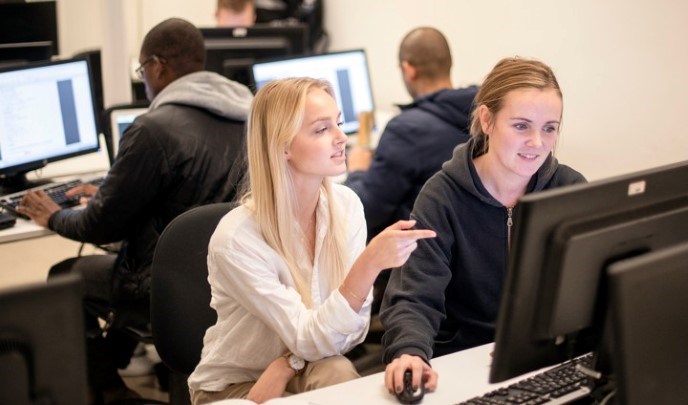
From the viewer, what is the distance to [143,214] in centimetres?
279

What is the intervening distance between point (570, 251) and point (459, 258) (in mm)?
674

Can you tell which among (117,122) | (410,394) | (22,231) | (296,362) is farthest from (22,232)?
(410,394)

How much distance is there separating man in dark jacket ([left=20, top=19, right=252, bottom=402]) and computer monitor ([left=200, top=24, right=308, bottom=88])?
1.12 meters

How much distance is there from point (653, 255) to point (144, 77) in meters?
2.14

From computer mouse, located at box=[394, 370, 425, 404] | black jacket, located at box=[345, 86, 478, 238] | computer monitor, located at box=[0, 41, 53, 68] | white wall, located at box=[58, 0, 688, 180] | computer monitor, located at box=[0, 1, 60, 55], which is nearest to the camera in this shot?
computer mouse, located at box=[394, 370, 425, 404]

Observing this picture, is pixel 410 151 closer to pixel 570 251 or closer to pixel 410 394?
pixel 410 394

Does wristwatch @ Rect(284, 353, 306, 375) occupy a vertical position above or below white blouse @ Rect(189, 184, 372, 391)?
below

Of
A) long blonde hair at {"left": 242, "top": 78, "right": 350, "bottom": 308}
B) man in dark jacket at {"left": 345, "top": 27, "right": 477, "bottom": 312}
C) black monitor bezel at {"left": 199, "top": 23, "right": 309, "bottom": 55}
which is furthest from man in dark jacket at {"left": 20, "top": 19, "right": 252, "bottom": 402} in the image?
black monitor bezel at {"left": 199, "top": 23, "right": 309, "bottom": 55}

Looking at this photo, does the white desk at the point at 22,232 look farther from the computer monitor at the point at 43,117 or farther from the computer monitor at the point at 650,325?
the computer monitor at the point at 650,325

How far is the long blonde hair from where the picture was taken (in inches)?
A: 73.1

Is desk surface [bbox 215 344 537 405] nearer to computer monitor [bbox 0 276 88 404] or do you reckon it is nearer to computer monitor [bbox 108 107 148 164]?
computer monitor [bbox 0 276 88 404]

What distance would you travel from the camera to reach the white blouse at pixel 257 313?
179 cm

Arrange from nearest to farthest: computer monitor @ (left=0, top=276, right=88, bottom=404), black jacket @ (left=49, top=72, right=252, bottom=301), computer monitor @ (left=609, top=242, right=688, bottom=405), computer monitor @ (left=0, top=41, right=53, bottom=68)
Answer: computer monitor @ (left=0, top=276, right=88, bottom=404)
computer monitor @ (left=609, top=242, right=688, bottom=405)
black jacket @ (left=49, top=72, right=252, bottom=301)
computer monitor @ (left=0, top=41, right=53, bottom=68)

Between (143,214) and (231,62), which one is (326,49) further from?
(143,214)
